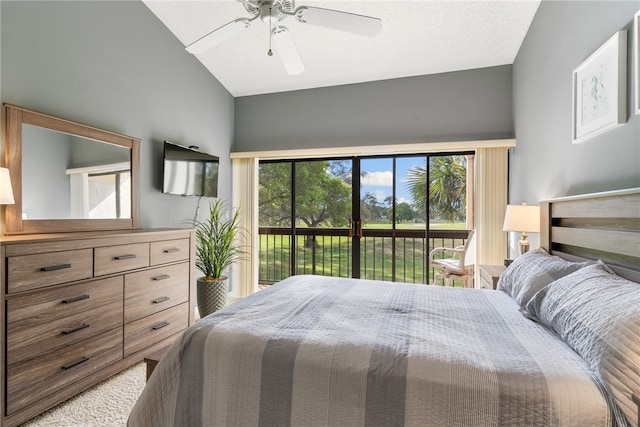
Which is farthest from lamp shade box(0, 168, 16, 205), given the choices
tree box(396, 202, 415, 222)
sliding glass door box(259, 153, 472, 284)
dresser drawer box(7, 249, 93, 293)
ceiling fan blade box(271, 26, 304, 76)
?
tree box(396, 202, 415, 222)

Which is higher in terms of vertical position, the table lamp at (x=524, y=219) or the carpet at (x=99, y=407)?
the table lamp at (x=524, y=219)

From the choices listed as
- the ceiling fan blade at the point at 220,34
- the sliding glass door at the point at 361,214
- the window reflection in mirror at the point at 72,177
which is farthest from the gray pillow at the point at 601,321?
the window reflection in mirror at the point at 72,177

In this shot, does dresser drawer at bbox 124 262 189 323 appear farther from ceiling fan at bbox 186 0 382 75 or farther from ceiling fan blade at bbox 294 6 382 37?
ceiling fan blade at bbox 294 6 382 37

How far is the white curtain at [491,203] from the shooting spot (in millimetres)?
3512

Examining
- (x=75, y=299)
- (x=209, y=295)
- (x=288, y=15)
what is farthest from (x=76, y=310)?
(x=288, y=15)

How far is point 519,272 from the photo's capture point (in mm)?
1893

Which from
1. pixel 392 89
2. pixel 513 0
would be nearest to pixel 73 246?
pixel 392 89

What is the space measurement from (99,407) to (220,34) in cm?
241

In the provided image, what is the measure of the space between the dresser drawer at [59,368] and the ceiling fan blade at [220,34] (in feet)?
6.57

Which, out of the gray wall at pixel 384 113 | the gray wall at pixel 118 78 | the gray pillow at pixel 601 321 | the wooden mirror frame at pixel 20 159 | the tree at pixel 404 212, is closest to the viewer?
the gray pillow at pixel 601 321

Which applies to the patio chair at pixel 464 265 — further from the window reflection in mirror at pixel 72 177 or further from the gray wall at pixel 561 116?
the window reflection in mirror at pixel 72 177

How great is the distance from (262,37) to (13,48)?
1.93 meters

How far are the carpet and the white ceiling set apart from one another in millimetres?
3094

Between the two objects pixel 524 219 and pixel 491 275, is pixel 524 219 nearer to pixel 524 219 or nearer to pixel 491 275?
pixel 524 219
